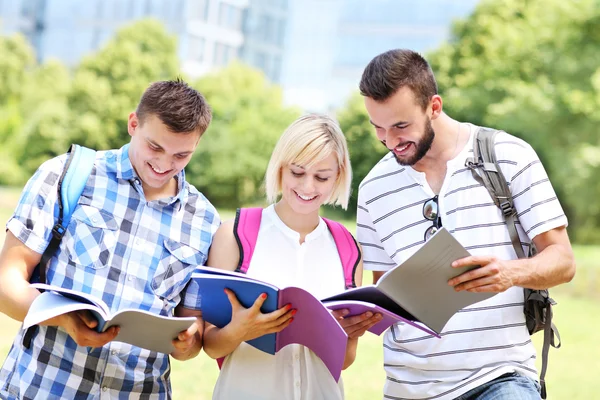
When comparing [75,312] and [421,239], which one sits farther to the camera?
[421,239]

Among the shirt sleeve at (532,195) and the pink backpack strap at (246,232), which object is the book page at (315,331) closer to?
the pink backpack strap at (246,232)

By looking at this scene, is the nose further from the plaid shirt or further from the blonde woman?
the plaid shirt

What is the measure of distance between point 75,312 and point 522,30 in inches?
544

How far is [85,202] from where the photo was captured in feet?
6.83

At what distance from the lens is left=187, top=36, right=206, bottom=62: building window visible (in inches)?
671

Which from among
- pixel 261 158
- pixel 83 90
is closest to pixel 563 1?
pixel 261 158

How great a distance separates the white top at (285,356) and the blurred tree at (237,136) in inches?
450

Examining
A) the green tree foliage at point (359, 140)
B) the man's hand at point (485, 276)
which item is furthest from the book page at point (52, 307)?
the green tree foliage at point (359, 140)

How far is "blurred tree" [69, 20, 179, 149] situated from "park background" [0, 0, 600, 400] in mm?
25

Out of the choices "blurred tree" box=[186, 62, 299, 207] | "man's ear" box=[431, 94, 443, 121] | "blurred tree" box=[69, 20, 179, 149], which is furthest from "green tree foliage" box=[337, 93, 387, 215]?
"man's ear" box=[431, 94, 443, 121]

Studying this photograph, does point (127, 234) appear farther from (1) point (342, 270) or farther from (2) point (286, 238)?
(1) point (342, 270)

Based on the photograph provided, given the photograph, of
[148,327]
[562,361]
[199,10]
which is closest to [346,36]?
[199,10]

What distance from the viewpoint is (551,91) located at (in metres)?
13.2

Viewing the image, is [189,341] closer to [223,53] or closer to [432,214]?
[432,214]
